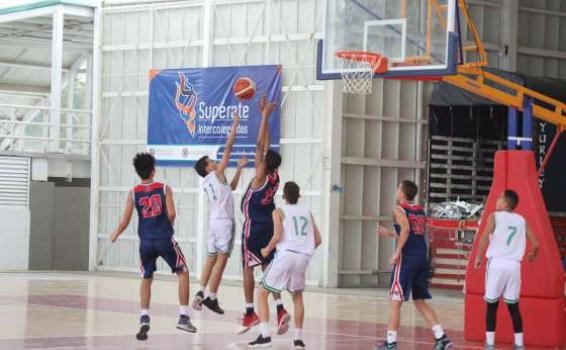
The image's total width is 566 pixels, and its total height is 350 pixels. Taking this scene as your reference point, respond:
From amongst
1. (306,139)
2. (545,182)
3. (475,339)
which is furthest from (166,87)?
(475,339)

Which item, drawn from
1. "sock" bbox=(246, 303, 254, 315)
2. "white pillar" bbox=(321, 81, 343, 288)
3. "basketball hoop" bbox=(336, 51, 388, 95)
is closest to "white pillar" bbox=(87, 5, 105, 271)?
"white pillar" bbox=(321, 81, 343, 288)

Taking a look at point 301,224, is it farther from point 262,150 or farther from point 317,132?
point 317,132

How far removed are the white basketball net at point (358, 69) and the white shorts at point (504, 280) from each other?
178 inches

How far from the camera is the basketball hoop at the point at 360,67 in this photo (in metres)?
17.8

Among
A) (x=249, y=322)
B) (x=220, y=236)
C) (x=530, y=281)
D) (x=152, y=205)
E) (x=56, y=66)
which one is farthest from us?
(x=56, y=66)

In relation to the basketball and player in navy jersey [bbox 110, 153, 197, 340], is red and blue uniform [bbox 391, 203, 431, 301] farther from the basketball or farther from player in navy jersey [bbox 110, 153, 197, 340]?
the basketball

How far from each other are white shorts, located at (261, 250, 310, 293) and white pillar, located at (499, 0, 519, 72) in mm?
17094

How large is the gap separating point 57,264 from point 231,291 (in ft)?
47.1

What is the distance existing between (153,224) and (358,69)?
557cm

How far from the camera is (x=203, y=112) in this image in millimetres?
29031

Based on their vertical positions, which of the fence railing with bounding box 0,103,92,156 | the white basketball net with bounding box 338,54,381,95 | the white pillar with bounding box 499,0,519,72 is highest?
the white pillar with bounding box 499,0,519,72

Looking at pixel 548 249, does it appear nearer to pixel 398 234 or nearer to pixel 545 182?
pixel 398 234

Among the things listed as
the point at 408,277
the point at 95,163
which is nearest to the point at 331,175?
the point at 95,163

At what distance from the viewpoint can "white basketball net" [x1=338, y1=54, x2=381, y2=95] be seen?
18.0 meters
